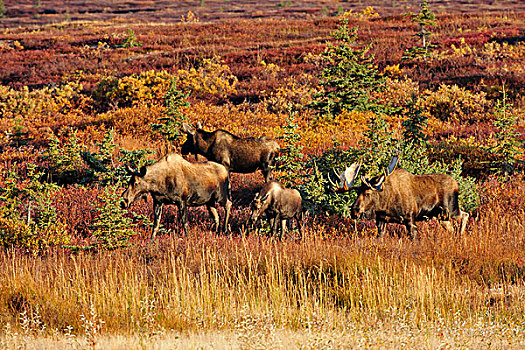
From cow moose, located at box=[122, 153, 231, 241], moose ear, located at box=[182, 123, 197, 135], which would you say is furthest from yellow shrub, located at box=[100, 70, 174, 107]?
cow moose, located at box=[122, 153, 231, 241]

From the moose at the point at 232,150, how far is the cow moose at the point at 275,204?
10.1 feet

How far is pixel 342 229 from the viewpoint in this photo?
9.61 m

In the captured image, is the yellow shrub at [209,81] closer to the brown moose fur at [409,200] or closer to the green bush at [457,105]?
the green bush at [457,105]

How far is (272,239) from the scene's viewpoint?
880 centimetres

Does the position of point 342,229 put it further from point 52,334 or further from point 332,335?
point 52,334

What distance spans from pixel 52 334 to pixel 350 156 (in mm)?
7487

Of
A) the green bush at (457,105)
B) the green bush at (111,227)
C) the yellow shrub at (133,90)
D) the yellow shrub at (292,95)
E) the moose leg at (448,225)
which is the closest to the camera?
the green bush at (111,227)

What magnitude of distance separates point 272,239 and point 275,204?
0.68m

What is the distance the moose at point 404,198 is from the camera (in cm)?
823

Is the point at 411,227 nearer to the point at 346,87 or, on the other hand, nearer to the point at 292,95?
the point at 346,87

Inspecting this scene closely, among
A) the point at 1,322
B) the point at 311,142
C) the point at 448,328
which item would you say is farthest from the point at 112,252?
the point at 311,142

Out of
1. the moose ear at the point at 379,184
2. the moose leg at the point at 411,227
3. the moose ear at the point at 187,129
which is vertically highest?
the moose ear at the point at 187,129

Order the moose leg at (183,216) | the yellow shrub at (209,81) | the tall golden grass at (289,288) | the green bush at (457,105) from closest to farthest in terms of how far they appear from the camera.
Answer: the tall golden grass at (289,288)
the moose leg at (183,216)
the green bush at (457,105)
the yellow shrub at (209,81)

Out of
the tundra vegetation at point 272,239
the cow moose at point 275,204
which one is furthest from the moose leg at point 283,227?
the tundra vegetation at point 272,239
